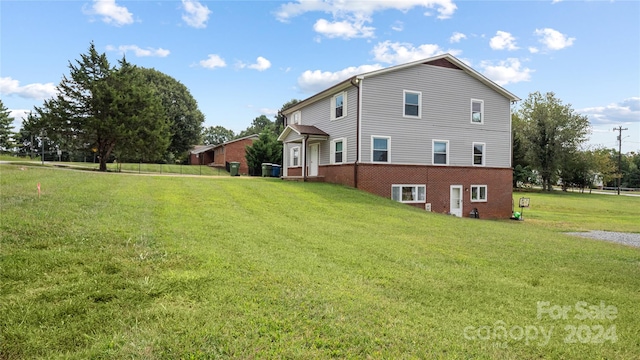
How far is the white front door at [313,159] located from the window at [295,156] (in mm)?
1846

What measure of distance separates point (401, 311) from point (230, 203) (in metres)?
8.86

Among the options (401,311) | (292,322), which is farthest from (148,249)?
(401,311)

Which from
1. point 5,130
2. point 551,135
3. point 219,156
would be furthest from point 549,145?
point 5,130

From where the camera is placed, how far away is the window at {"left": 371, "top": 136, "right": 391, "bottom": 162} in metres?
19.3

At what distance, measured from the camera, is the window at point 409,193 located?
64.6 feet

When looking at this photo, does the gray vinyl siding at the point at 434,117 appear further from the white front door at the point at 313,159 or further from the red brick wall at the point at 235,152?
the red brick wall at the point at 235,152

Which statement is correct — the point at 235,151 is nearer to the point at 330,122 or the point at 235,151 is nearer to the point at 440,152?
the point at 330,122

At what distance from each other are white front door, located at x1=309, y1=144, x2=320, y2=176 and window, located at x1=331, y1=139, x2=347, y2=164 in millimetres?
2214

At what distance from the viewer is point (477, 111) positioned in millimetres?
21984

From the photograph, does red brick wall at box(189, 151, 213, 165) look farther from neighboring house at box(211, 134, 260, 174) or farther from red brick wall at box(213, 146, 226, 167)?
neighboring house at box(211, 134, 260, 174)

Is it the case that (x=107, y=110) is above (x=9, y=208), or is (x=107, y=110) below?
above

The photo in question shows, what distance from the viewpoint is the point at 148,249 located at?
5.41m

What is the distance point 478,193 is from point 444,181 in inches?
108

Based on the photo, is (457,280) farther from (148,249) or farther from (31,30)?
(31,30)
